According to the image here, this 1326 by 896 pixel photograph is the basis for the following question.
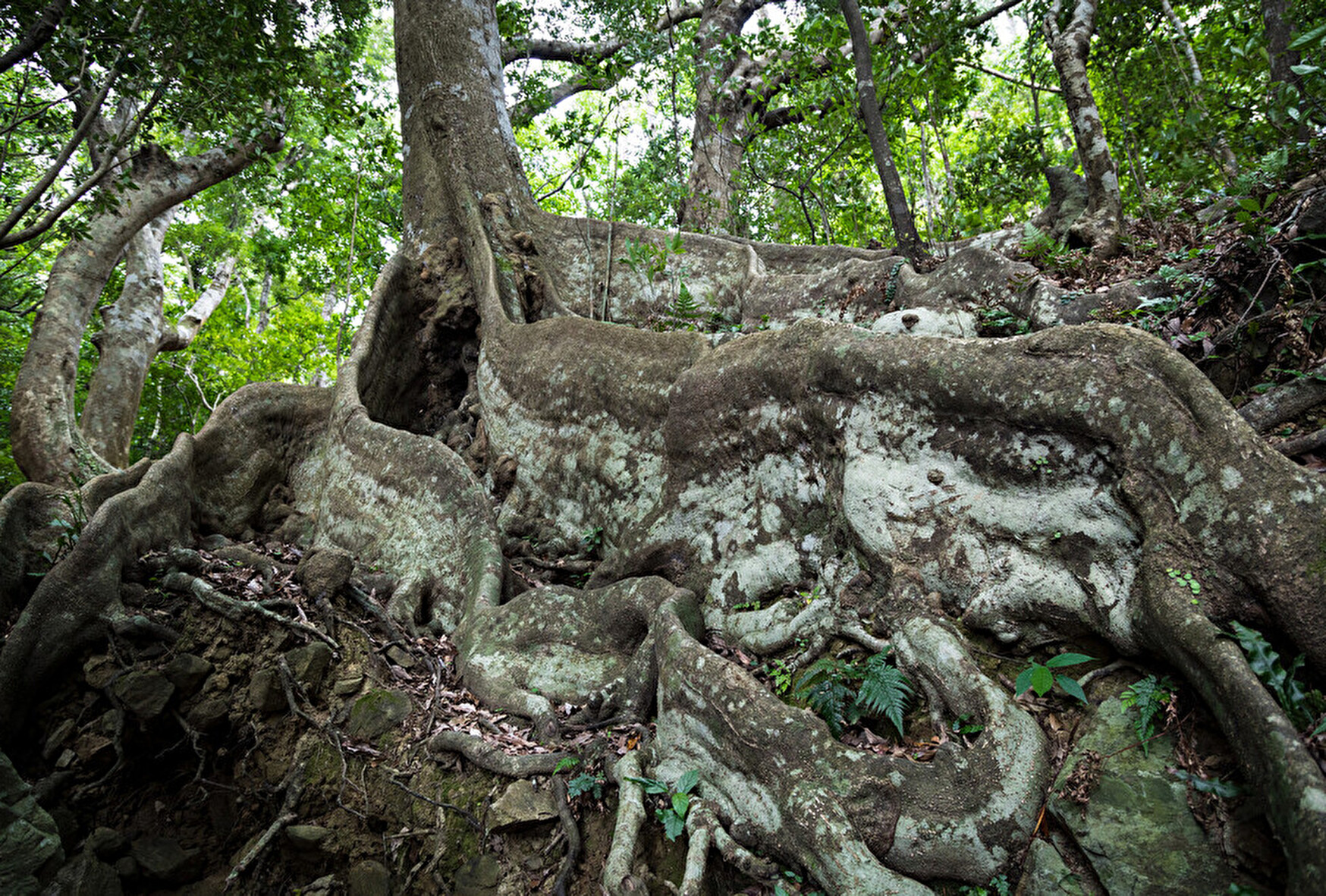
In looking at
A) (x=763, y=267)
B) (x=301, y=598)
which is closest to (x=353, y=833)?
(x=301, y=598)

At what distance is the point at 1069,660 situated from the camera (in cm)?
291

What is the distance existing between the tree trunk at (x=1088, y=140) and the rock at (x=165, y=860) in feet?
22.4

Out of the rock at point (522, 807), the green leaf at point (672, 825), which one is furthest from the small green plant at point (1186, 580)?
the rock at point (522, 807)

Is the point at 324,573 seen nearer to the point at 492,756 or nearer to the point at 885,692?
the point at 492,756

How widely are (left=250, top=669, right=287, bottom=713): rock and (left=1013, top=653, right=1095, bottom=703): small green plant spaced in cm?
397

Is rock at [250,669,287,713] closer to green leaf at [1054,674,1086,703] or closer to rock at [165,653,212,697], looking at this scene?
rock at [165,653,212,697]

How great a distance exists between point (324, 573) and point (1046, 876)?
14.3ft

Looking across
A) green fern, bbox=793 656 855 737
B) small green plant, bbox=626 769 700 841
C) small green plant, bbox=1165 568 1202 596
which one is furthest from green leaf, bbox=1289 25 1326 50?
small green plant, bbox=626 769 700 841

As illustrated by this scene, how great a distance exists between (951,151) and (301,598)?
62.0 ft

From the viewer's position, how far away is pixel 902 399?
3.59 m

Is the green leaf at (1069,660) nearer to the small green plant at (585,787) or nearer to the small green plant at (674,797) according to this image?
the small green plant at (674,797)

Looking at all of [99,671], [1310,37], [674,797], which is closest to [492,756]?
[674,797]

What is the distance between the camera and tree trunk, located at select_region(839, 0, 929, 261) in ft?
18.8

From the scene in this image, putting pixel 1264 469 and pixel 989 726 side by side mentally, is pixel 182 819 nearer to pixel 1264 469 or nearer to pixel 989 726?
pixel 989 726
